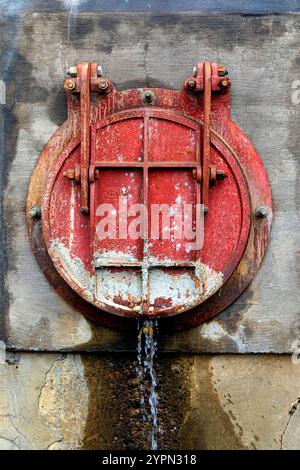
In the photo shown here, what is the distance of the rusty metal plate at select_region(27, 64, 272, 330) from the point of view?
2.10m

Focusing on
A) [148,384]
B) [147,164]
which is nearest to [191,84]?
[147,164]

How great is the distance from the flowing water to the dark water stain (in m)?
0.02

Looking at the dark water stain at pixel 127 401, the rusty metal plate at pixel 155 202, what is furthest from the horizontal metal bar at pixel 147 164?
the dark water stain at pixel 127 401

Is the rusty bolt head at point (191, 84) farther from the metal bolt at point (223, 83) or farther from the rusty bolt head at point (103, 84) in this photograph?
the rusty bolt head at point (103, 84)

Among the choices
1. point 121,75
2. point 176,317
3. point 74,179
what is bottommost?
point 176,317

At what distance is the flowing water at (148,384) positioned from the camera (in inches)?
89.0

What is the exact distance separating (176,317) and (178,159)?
58 centimetres

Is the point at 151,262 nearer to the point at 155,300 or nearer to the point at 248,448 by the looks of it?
the point at 155,300

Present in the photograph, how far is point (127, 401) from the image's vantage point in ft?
7.52

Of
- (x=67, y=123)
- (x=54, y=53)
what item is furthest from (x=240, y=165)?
(x=54, y=53)

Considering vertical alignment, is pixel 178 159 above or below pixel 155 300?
above

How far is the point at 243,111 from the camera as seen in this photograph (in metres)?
2.24

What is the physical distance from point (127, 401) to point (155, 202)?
774 mm

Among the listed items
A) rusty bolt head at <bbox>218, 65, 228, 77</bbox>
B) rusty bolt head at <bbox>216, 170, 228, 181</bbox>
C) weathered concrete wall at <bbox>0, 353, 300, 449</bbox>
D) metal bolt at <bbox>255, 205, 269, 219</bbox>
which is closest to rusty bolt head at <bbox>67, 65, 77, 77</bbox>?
rusty bolt head at <bbox>218, 65, 228, 77</bbox>
